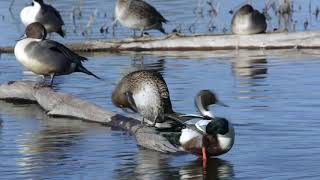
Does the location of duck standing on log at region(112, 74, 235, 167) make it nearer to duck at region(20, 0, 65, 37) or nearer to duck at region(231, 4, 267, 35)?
duck at region(231, 4, 267, 35)

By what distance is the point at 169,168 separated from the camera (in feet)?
29.3

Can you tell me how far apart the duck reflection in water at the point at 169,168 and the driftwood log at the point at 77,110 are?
23cm

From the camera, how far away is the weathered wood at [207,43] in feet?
55.3

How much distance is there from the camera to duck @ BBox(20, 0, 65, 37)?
1897 centimetres

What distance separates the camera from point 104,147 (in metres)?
9.92

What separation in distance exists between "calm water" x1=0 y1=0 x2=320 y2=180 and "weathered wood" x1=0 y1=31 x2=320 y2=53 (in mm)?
169

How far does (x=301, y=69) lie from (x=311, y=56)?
140 cm

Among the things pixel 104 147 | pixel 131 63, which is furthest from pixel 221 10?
pixel 104 147

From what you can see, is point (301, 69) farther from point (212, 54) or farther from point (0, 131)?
point (0, 131)

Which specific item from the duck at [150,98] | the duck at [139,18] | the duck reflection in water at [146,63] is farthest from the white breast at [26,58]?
the duck at [139,18]

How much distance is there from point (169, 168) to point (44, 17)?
11022mm

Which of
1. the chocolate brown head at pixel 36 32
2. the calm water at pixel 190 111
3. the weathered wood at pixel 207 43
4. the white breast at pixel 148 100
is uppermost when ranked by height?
the chocolate brown head at pixel 36 32

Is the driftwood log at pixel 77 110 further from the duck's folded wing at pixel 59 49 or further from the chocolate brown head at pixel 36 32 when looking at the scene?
the chocolate brown head at pixel 36 32

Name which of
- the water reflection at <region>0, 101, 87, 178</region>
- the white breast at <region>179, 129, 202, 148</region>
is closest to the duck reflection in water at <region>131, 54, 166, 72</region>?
the water reflection at <region>0, 101, 87, 178</region>
